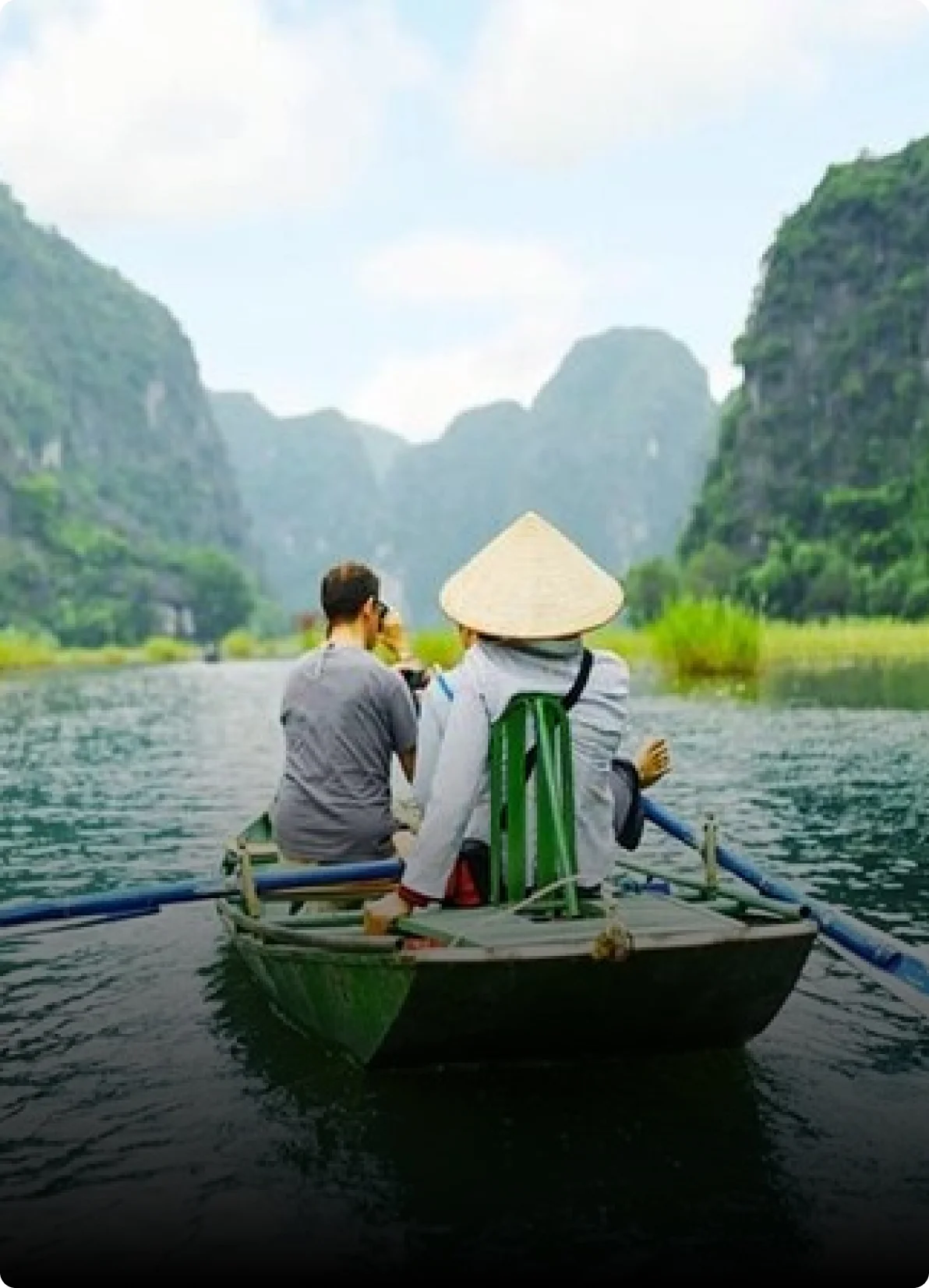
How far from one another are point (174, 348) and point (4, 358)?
40.8m

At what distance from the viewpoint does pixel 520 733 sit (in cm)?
443

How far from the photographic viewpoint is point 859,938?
178 inches

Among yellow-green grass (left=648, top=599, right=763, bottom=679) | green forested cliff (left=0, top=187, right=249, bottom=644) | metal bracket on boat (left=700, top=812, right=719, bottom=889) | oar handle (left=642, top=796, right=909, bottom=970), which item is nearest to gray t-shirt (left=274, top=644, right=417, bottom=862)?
metal bracket on boat (left=700, top=812, right=719, bottom=889)

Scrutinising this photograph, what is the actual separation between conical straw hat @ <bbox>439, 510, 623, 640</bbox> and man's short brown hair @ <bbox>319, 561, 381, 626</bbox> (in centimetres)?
66

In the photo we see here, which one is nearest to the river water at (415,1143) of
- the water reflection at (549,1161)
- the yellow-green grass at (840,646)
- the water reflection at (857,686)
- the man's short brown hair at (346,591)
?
the water reflection at (549,1161)

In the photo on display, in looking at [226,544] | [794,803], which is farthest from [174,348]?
[794,803]

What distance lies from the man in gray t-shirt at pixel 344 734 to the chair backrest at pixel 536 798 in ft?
2.41

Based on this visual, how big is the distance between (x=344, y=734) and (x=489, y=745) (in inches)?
43.5

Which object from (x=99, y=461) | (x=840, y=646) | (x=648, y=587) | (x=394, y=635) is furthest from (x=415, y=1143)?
(x=99, y=461)

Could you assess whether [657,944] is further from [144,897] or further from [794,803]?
[794,803]

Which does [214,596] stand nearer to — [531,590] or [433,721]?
[433,721]

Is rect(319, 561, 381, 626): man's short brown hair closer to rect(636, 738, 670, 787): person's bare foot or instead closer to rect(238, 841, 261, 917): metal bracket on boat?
rect(238, 841, 261, 917): metal bracket on boat

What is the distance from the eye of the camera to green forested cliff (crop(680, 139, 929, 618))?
74.7 m

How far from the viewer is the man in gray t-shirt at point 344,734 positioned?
5.39 m
